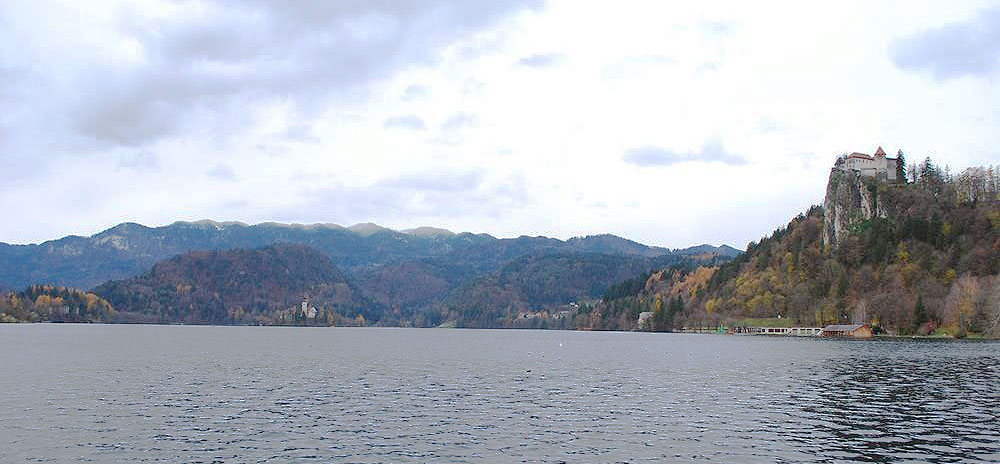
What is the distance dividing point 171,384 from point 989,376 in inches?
4036

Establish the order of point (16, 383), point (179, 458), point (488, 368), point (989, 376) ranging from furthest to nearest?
point (488, 368), point (989, 376), point (16, 383), point (179, 458)

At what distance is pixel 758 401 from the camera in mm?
77500

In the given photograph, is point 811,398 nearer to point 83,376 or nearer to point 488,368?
point 488,368

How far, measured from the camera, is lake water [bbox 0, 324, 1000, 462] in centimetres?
5159

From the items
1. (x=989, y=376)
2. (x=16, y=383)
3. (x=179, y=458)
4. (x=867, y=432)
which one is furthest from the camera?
(x=989, y=376)

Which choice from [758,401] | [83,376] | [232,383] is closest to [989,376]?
[758,401]

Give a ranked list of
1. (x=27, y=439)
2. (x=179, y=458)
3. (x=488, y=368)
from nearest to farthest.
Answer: (x=179, y=458) → (x=27, y=439) → (x=488, y=368)

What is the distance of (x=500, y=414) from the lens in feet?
225

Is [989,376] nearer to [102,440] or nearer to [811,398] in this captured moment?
[811,398]

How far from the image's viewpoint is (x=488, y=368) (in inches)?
4931

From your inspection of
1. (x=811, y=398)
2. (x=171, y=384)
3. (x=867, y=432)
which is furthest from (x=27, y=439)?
(x=811, y=398)

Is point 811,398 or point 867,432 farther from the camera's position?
point 811,398

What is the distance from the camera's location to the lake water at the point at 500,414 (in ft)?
169

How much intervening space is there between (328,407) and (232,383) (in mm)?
27266
